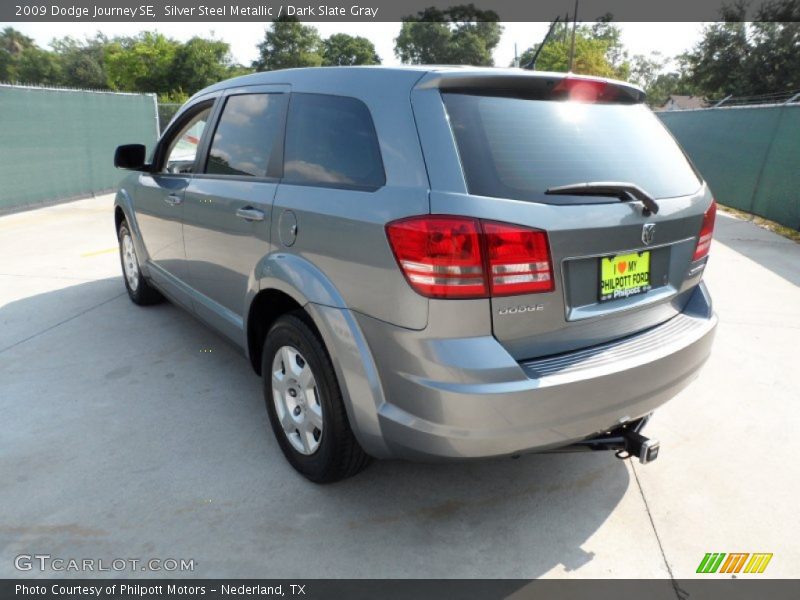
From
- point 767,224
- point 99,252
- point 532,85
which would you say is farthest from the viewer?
point 767,224

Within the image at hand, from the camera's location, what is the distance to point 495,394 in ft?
6.14

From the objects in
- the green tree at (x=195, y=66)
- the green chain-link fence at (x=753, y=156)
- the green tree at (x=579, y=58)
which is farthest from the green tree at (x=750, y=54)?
the green tree at (x=195, y=66)

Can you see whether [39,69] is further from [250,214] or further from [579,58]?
[250,214]

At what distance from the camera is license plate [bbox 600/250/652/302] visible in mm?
2111

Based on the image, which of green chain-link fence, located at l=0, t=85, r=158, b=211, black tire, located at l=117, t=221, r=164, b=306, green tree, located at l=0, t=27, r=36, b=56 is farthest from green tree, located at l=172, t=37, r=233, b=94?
green tree, located at l=0, t=27, r=36, b=56

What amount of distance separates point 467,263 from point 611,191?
0.68m

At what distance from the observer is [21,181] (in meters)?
10.5

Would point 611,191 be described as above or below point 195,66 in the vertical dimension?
below

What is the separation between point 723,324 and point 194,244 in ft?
13.9

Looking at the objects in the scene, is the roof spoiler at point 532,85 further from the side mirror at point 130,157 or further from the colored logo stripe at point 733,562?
the side mirror at point 130,157

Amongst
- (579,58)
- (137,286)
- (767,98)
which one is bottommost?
(137,286)

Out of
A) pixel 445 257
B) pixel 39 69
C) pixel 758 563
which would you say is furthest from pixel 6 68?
pixel 758 563

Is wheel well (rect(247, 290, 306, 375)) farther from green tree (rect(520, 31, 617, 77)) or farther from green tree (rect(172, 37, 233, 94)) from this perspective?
green tree (rect(520, 31, 617, 77))

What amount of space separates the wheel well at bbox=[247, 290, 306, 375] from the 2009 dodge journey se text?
0.02m
